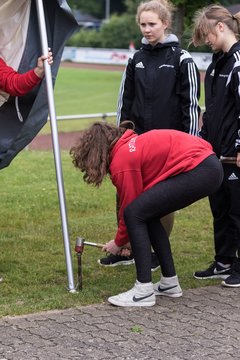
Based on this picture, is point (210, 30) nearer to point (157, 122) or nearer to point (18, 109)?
point (157, 122)

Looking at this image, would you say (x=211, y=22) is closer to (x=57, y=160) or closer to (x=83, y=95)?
(x=57, y=160)

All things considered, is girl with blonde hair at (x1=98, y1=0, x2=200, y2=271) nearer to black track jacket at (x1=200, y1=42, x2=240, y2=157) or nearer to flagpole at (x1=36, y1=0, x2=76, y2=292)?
black track jacket at (x1=200, y1=42, x2=240, y2=157)

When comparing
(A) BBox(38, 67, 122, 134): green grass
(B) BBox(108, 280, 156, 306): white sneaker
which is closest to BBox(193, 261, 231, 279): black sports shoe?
(B) BBox(108, 280, 156, 306): white sneaker

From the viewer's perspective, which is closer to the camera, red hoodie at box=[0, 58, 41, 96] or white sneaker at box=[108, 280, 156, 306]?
white sneaker at box=[108, 280, 156, 306]

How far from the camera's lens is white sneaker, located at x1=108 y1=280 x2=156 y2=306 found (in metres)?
5.41

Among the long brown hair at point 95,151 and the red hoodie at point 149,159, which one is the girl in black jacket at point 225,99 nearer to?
the red hoodie at point 149,159

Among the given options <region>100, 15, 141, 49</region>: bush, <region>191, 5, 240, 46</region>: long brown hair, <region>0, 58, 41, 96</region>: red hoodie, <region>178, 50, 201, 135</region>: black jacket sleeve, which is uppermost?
<region>191, 5, 240, 46</region>: long brown hair

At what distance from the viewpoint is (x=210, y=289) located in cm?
591

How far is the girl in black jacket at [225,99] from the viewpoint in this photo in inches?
228

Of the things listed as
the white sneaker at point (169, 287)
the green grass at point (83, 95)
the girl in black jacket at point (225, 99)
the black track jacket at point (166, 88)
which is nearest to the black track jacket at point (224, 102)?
the girl in black jacket at point (225, 99)

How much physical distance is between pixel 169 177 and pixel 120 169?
0.37 metres

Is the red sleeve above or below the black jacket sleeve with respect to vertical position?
below

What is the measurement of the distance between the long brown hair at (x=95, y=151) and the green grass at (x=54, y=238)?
93cm

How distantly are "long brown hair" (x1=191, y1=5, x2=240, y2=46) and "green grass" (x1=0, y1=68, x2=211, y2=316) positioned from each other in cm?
187
